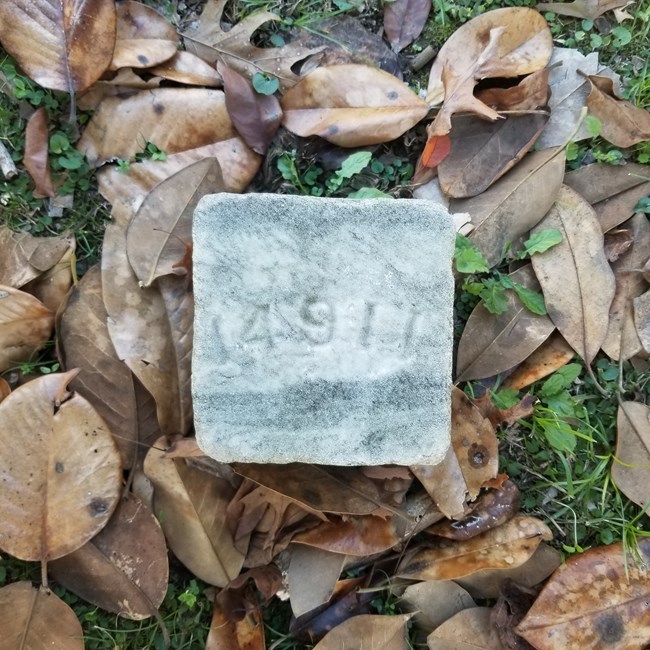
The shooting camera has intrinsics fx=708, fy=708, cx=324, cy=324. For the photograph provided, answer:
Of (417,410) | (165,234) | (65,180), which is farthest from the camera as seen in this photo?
(65,180)

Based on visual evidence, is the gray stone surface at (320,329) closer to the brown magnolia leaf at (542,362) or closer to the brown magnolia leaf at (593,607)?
the brown magnolia leaf at (542,362)

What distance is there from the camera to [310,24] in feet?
6.15

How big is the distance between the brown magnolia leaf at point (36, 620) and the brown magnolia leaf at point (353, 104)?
1286mm

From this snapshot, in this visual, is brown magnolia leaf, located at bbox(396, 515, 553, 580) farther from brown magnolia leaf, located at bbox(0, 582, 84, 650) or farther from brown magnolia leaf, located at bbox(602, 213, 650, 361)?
brown magnolia leaf, located at bbox(0, 582, 84, 650)

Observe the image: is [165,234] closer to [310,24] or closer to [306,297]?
[306,297]

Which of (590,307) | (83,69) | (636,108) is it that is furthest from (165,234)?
(636,108)

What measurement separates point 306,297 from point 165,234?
0.44 m

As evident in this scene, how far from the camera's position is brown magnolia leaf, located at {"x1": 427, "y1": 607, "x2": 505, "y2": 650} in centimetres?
172

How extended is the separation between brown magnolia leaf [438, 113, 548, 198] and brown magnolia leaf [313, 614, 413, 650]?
1.07 meters

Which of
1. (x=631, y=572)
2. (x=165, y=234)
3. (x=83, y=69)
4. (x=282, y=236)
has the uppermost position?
(x=83, y=69)

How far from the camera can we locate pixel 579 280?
1.78 meters

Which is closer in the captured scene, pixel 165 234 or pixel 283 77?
pixel 165 234

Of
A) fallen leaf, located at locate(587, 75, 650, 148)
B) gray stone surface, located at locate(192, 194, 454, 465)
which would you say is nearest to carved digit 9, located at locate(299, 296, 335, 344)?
gray stone surface, located at locate(192, 194, 454, 465)

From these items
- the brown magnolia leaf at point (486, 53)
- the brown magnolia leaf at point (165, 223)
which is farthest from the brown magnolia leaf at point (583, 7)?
the brown magnolia leaf at point (165, 223)
